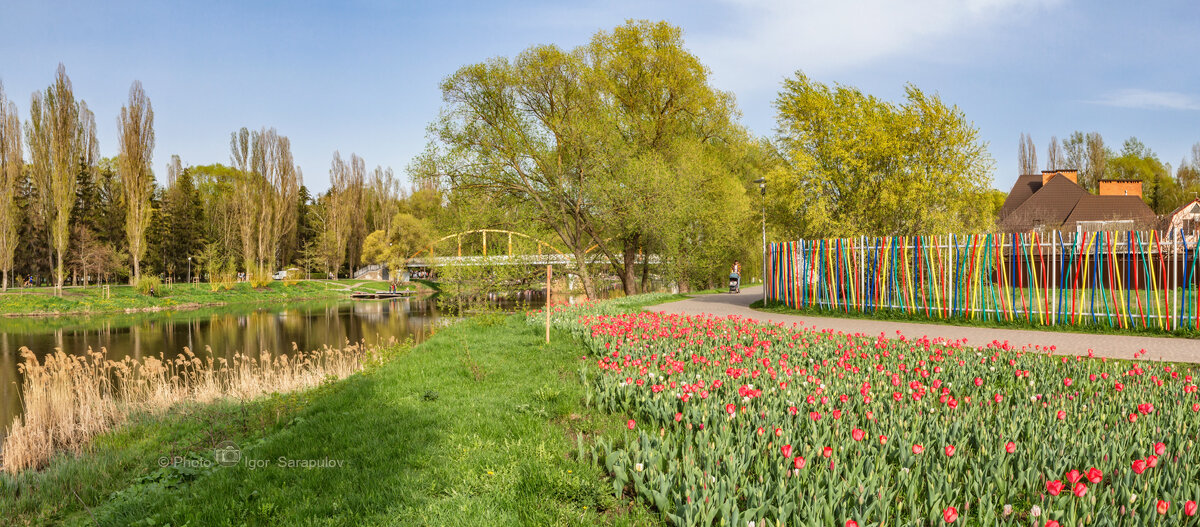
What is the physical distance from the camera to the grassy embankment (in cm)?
388

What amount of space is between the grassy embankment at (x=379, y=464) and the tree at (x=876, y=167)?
41.6ft

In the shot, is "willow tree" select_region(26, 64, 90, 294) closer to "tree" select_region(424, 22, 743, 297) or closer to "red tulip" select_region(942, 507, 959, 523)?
"tree" select_region(424, 22, 743, 297)

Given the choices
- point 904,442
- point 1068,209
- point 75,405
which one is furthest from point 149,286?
point 1068,209

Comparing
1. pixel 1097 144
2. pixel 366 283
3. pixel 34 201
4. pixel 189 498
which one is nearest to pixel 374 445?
pixel 189 498

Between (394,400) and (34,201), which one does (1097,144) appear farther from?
(34,201)

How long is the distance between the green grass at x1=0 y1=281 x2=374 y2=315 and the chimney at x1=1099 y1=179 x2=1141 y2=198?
57.5 m

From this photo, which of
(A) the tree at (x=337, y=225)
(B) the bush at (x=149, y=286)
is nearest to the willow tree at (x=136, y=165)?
(B) the bush at (x=149, y=286)

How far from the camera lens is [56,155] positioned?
3488cm

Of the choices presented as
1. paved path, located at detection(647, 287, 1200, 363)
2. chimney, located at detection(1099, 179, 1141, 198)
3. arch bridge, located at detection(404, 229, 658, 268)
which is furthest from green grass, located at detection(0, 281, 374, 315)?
chimney, located at detection(1099, 179, 1141, 198)

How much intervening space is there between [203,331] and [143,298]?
50.4 ft

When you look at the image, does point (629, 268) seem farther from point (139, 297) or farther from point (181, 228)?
point (181, 228)

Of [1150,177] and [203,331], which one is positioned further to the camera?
[1150,177]

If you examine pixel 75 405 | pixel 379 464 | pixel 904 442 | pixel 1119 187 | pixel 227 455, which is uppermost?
pixel 1119 187

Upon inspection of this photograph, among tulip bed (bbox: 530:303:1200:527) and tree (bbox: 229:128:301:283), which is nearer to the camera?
tulip bed (bbox: 530:303:1200:527)
